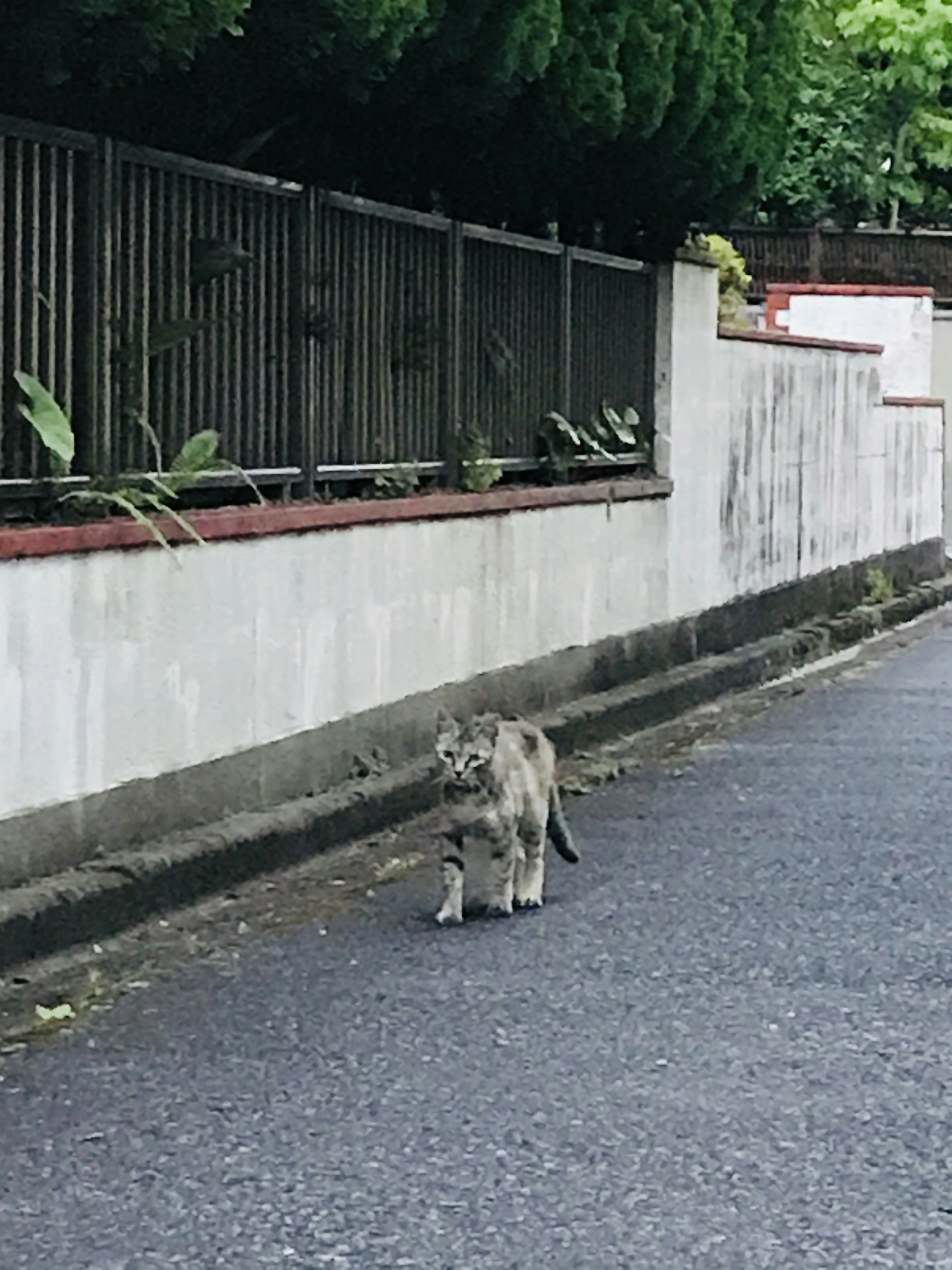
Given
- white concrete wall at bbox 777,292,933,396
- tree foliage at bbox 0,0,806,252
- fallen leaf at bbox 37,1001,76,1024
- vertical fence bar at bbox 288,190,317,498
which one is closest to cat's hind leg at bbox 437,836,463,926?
fallen leaf at bbox 37,1001,76,1024

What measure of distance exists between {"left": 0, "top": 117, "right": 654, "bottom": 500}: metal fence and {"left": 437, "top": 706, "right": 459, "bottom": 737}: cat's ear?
4.92 ft

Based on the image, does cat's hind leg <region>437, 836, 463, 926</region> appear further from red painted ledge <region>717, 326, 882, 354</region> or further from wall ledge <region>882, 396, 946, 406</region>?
wall ledge <region>882, 396, 946, 406</region>

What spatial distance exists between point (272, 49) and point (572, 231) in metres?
6.62

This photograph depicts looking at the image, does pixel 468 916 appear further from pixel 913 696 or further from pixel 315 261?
pixel 913 696

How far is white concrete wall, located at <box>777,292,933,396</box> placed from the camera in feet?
101

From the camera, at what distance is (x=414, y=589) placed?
12867 mm

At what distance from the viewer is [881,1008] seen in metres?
8.12

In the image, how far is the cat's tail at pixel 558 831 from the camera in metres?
10.4

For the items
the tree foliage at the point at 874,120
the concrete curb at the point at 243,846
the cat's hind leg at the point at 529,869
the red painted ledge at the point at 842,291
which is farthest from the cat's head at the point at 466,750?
the tree foliage at the point at 874,120

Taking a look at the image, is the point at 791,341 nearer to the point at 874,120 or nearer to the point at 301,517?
the point at 301,517

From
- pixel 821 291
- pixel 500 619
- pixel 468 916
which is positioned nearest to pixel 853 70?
pixel 821 291

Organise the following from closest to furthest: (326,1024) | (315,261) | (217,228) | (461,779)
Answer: (326,1024)
(461,779)
(217,228)
(315,261)

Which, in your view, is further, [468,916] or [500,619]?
[500,619]

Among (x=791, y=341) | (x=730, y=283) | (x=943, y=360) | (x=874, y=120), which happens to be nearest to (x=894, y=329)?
(x=730, y=283)
